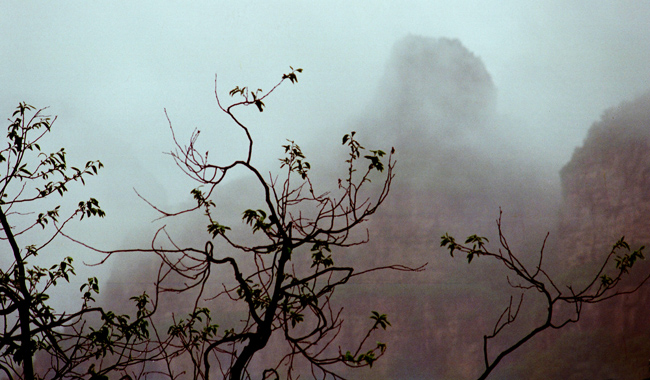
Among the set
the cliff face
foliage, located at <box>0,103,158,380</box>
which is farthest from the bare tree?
foliage, located at <box>0,103,158,380</box>

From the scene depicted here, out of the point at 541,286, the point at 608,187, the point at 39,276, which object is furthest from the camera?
the point at 608,187

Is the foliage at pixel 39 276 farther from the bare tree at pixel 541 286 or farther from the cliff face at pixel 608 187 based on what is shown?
the cliff face at pixel 608 187

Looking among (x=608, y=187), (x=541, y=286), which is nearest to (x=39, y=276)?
(x=541, y=286)

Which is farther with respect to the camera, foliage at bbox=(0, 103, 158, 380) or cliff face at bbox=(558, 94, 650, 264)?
cliff face at bbox=(558, 94, 650, 264)

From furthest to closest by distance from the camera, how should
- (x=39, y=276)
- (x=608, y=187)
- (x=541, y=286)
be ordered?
(x=608, y=187)
(x=39, y=276)
(x=541, y=286)

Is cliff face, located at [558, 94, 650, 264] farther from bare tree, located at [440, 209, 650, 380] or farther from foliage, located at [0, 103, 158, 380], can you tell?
foliage, located at [0, 103, 158, 380]

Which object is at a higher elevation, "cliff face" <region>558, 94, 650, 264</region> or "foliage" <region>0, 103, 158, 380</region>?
"cliff face" <region>558, 94, 650, 264</region>

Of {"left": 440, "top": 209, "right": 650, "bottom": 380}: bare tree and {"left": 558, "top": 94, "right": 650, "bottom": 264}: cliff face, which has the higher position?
{"left": 558, "top": 94, "right": 650, "bottom": 264}: cliff face

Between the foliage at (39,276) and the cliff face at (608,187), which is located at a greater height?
the cliff face at (608,187)

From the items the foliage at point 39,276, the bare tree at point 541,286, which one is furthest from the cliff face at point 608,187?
the foliage at point 39,276

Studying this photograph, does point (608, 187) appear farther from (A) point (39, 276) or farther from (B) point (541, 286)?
(A) point (39, 276)

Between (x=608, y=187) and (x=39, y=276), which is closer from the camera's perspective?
(x=39, y=276)

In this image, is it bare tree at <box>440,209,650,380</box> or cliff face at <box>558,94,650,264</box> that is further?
cliff face at <box>558,94,650,264</box>

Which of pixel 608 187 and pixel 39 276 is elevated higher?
pixel 608 187
